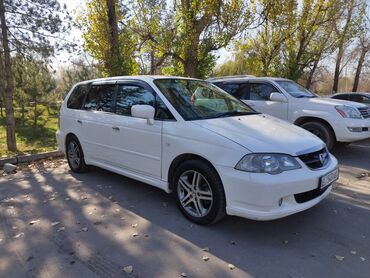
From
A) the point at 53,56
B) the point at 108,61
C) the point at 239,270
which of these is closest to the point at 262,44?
the point at 108,61

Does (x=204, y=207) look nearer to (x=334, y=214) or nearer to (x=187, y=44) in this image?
(x=334, y=214)

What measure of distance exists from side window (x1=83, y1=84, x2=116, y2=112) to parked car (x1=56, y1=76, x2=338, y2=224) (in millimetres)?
18

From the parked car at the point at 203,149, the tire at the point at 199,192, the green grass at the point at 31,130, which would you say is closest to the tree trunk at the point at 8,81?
the green grass at the point at 31,130

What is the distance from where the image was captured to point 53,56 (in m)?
9.28

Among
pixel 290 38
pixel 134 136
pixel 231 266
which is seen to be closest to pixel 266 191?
pixel 231 266

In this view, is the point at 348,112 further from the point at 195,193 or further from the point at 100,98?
the point at 100,98

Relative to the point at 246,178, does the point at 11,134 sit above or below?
below

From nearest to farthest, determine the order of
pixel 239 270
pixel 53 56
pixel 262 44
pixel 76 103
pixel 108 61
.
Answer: pixel 239 270 → pixel 76 103 → pixel 53 56 → pixel 108 61 → pixel 262 44

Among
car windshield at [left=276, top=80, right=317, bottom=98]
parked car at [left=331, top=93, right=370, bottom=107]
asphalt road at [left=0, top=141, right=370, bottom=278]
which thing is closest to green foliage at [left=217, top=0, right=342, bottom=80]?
parked car at [left=331, top=93, right=370, bottom=107]

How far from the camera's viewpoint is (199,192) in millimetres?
3707

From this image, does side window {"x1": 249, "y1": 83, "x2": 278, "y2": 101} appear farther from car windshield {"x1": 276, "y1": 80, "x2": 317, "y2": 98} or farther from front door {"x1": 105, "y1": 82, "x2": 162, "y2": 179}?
front door {"x1": 105, "y1": 82, "x2": 162, "y2": 179}

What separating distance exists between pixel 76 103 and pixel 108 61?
5239 millimetres

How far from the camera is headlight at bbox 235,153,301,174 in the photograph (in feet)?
10.6

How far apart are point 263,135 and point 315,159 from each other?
0.63m
